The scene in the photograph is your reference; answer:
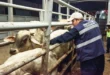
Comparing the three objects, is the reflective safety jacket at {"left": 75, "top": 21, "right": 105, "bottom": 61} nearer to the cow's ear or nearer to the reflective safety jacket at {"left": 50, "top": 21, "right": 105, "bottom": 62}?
the reflective safety jacket at {"left": 50, "top": 21, "right": 105, "bottom": 62}

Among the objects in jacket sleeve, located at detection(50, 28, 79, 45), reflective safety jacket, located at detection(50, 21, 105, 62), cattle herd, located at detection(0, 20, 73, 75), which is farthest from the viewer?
reflective safety jacket, located at detection(50, 21, 105, 62)

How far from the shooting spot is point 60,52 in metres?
4.46

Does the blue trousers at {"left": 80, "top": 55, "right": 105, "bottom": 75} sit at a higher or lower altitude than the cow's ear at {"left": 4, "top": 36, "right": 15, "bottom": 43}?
lower

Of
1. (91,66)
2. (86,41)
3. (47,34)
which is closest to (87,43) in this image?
(86,41)

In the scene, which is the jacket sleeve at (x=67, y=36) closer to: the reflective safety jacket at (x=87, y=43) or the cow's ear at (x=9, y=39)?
the reflective safety jacket at (x=87, y=43)

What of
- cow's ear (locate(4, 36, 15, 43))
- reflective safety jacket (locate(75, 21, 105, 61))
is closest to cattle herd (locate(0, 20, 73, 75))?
cow's ear (locate(4, 36, 15, 43))

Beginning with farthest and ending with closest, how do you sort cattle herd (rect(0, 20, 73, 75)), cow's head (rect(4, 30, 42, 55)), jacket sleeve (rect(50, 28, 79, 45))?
1. cow's head (rect(4, 30, 42, 55))
2. jacket sleeve (rect(50, 28, 79, 45))
3. cattle herd (rect(0, 20, 73, 75))

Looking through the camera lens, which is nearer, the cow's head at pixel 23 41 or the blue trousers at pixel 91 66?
the blue trousers at pixel 91 66

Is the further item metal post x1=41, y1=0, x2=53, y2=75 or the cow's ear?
the cow's ear

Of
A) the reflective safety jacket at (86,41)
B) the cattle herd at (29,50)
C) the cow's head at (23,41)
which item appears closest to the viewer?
the cattle herd at (29,50)

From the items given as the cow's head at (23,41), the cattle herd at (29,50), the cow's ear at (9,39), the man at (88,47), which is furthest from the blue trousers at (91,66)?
the cow's ear at (9,39)

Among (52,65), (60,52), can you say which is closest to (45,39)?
(52,65)

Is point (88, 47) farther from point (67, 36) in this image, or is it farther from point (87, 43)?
point (67, 36)

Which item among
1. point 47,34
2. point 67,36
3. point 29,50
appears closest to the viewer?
point 47,34
